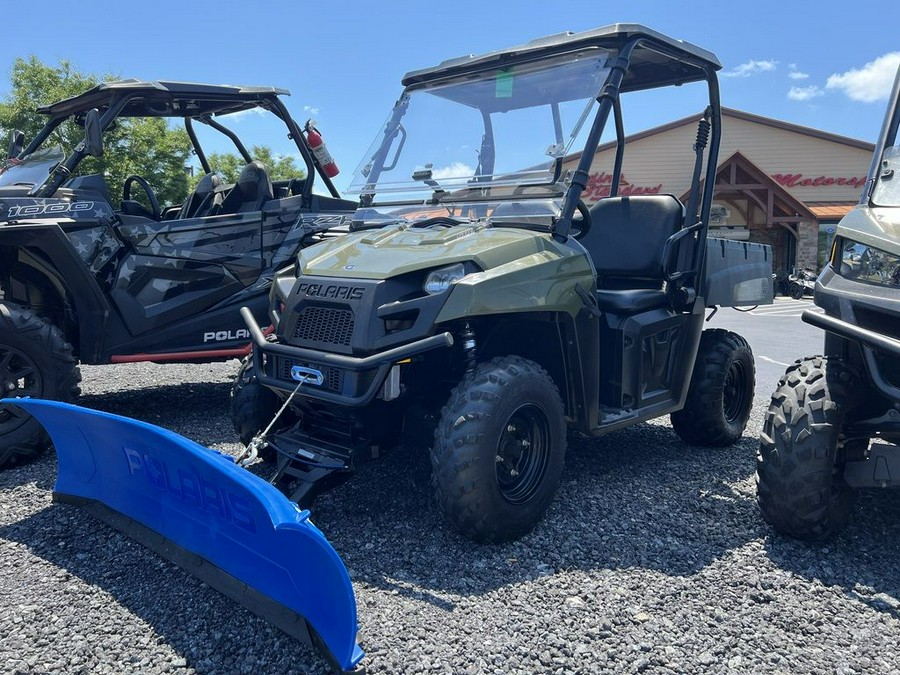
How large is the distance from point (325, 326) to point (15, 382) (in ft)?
9.08

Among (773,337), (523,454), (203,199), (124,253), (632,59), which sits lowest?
(773,337)

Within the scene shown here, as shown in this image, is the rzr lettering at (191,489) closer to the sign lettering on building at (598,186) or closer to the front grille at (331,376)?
the front grille at (331,376)

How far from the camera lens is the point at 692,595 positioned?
2.98 meters

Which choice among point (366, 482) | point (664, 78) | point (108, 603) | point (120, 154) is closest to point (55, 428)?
point (108, 603)

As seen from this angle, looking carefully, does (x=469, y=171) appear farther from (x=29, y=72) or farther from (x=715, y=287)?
(x=29, y=72)

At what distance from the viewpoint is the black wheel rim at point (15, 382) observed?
15.4 ft

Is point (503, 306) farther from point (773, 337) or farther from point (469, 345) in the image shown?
point (773, 337)

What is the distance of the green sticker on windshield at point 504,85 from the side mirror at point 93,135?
313 centimetres

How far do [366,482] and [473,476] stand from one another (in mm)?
1324

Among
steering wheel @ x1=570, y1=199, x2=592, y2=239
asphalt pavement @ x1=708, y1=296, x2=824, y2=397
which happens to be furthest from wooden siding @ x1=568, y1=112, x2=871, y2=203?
steering wheel @ x1=570, y1=199, x2=592, y2=239

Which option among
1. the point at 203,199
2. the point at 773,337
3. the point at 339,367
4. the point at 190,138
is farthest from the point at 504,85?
the point at 773,337

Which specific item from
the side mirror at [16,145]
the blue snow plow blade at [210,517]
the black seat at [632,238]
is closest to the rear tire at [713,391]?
the black seat at [632,238]

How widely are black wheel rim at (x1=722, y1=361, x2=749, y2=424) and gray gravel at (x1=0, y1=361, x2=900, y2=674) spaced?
136 centimetres

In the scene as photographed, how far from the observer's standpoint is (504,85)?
439 cm
